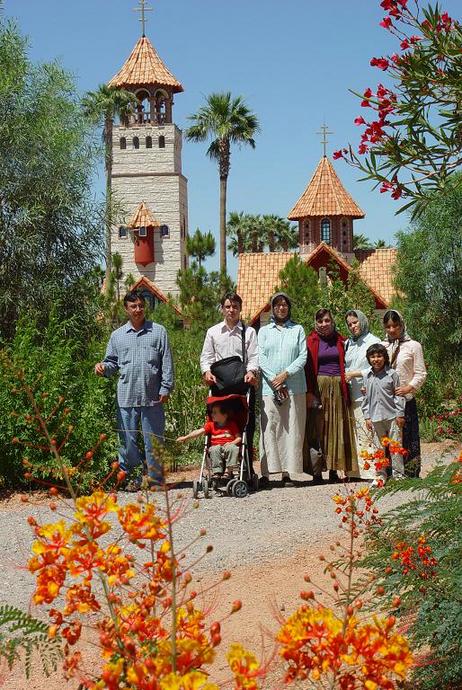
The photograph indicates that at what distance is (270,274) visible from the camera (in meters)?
51.7

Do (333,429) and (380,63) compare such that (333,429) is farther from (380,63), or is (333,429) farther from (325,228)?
(325,228)

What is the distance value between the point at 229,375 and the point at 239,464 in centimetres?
84

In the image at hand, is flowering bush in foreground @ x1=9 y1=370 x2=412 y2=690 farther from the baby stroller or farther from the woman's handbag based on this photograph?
the woman's handbag

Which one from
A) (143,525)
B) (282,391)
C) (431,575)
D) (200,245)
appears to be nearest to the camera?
(143,525)

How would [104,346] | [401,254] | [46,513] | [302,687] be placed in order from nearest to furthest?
[302,687] → [46,513] → [104,346] → [401,254]

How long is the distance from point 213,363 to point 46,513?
2.12 m

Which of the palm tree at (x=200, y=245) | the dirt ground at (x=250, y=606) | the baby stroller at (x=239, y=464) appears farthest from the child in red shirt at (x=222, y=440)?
the palm tree at (x=200, y=245)

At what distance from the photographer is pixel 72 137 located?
13883 millimetres

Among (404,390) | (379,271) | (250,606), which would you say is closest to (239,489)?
(404,390)

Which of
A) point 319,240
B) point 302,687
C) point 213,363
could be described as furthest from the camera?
point 319,240

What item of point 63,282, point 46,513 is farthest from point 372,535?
point 63,282

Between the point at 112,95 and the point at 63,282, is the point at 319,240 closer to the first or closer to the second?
the point at 112,95

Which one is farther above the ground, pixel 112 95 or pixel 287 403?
pixel 112 95

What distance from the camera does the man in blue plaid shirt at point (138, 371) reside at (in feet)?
35.7
